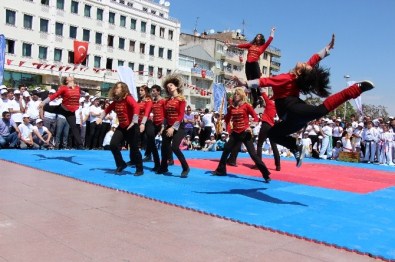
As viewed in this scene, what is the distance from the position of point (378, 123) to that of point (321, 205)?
12.9m

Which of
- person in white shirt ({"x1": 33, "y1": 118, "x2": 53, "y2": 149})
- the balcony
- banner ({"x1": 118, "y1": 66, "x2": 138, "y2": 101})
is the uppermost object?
the balcony

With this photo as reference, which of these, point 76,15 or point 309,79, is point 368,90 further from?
point 76,15

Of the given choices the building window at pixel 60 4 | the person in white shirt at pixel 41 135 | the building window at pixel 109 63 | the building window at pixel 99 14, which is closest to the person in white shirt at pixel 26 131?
the person in white shirt at pixel 41 135

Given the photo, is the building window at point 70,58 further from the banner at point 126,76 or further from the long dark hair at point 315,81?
the long dark hair at point 315,81

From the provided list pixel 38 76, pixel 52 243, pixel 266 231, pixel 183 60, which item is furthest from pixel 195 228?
pixel 183 60

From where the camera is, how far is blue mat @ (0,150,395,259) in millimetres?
5031

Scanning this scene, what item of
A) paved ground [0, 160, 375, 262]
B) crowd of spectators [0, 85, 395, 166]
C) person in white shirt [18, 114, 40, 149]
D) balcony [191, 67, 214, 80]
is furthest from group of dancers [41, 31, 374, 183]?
balcony [191, 67, 214, 80]

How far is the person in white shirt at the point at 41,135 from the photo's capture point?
13.5m

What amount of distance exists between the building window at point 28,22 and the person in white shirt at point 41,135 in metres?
33.4

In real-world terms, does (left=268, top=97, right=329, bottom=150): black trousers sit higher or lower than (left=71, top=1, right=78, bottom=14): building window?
lower

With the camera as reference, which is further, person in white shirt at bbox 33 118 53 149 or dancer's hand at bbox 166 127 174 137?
person in white shirt at bbox 33 118 53 149

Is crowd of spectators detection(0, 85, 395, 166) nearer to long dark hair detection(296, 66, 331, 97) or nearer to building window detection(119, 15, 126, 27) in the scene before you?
long dark hair detection(296, 66, 331, 97)

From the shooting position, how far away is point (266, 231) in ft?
16.3

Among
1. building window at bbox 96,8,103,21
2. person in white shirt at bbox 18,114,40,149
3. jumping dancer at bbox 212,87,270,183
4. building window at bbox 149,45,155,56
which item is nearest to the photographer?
jumping dancer at bbox 212,87,270,183
